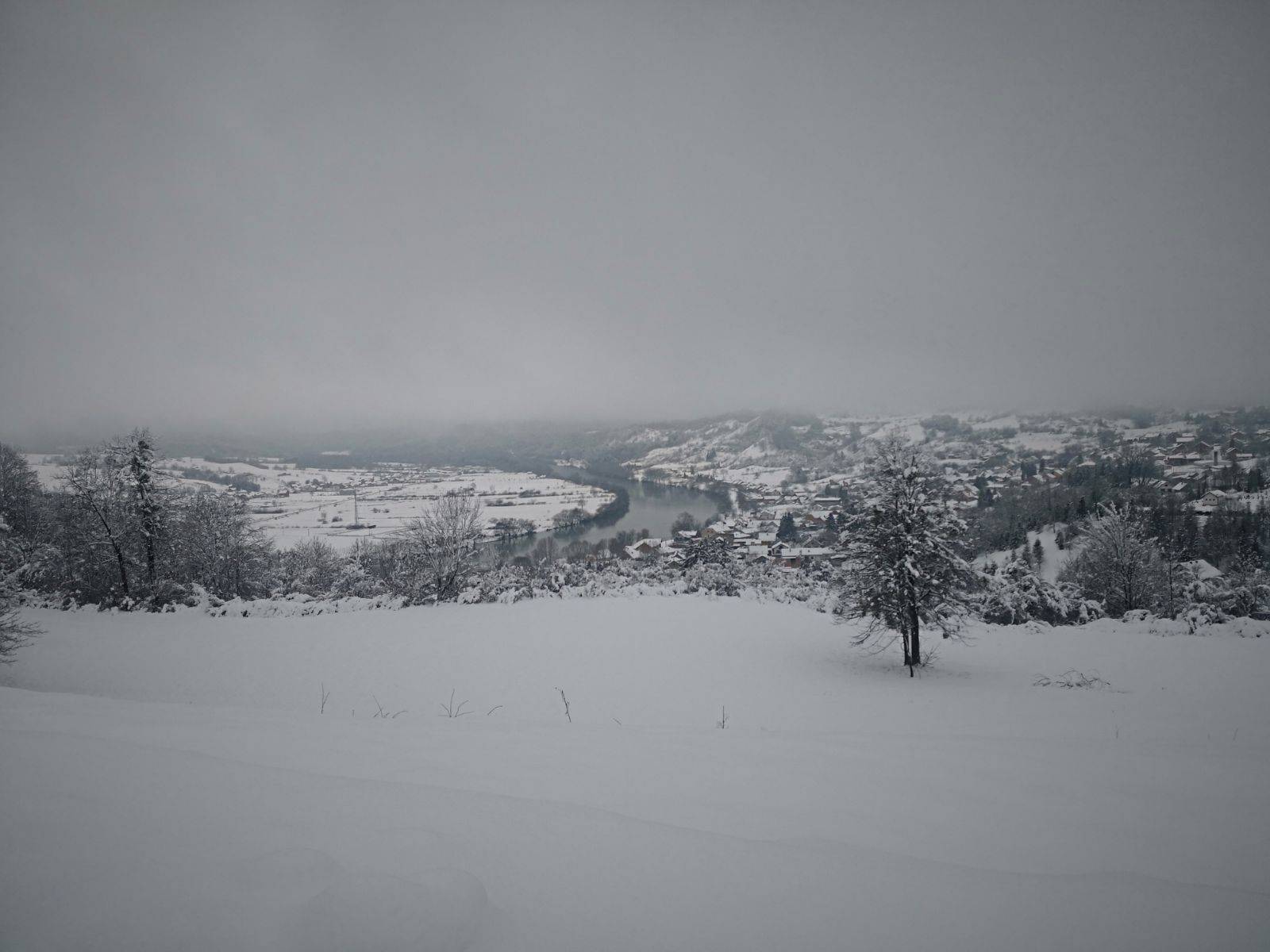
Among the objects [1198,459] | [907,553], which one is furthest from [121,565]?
[1198,459]

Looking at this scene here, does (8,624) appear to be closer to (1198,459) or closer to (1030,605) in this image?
(1030,605)

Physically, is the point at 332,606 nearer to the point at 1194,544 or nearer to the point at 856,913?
the point at 856,913

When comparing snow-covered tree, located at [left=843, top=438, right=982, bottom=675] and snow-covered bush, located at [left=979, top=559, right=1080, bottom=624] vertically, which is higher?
snow-covered tree, located at [left=843, top=438, right=982, bottom=675]

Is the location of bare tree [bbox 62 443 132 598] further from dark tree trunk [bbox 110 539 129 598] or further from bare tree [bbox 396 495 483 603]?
bare tree [bbox 396 495 483 603]

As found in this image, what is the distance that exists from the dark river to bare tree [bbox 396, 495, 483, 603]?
2913cm

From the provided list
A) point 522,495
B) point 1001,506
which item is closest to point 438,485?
point 522,495

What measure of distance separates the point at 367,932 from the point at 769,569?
31.2m

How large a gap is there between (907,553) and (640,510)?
72.0 metres

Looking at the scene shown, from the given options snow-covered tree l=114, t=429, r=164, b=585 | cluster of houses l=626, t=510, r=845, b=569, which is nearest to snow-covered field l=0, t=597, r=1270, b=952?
snow-covered tree l=114, t=429, r=164, b=585

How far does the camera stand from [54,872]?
1503mm

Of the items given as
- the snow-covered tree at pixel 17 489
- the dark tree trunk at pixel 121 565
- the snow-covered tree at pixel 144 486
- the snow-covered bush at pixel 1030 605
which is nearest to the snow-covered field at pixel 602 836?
the snow-covered bush at pixel 1030 605

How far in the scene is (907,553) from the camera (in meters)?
10.6

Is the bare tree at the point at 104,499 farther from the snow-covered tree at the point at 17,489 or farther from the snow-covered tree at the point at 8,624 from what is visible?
the snow-covered tree at the point at 8,624

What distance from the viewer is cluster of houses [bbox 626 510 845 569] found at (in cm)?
3684
